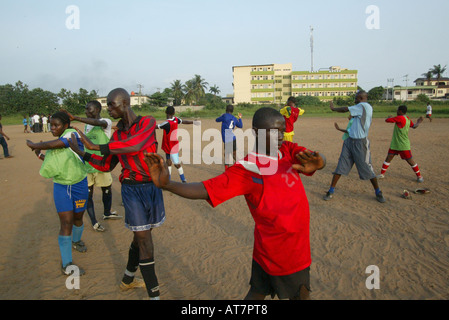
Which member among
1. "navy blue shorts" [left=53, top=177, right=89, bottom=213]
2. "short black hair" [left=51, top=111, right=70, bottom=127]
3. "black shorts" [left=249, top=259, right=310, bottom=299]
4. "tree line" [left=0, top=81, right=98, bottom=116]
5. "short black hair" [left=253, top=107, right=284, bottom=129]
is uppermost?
"tree line" [left=0, top=81, right=98, bottom=116]

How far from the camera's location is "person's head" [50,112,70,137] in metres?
3.76

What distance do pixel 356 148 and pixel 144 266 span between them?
5010 millimetres

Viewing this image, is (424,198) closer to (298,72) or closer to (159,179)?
(159,179)

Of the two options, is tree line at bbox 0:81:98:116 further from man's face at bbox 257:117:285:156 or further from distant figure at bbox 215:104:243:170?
man's face at bbox 257:117:285:156

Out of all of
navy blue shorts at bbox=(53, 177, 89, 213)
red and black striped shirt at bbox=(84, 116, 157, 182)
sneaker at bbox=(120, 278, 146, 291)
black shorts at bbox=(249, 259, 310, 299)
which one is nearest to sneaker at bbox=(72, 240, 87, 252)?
navy blue shorts at bbox=(53, 177, 89, 213)

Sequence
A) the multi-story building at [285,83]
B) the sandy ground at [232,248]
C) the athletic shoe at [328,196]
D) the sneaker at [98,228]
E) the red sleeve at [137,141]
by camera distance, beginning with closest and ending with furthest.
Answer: the red sleeve at [137,141] < the sandy ground at [232,248] < the sneaker at [98,228] < the athletic shoe at [328,196] < the multi-story building at [285,83]

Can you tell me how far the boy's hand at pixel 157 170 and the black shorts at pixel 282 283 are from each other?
994 millimetres

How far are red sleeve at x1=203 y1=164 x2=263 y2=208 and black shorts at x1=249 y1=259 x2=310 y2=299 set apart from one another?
590 millimetres

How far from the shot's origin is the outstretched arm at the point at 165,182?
1810mm

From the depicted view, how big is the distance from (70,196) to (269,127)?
3.06 m

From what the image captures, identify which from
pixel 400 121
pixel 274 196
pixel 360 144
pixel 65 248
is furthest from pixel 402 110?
pixel 65 248

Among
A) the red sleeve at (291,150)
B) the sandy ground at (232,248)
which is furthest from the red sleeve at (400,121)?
the red sleeve at (291,150)

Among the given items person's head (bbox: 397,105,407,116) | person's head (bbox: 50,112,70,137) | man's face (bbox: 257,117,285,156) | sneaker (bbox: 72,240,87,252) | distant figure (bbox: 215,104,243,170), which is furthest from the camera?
distant figure (bbox: 215,104,243,170)

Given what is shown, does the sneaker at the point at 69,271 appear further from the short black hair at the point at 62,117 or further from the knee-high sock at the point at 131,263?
the short black hair at the point at 62,117
